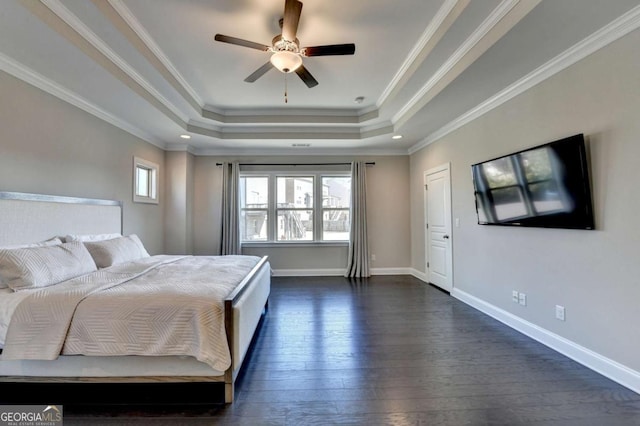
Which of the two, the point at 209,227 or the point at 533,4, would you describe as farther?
the point at 209,227

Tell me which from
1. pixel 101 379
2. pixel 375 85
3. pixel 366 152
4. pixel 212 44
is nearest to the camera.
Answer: pixel 101 379


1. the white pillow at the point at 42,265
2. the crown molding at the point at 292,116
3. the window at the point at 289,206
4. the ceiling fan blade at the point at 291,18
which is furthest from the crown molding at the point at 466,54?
the white pillow at the point at 42,265

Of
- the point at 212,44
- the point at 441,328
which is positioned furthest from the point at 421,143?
the point at 212,44

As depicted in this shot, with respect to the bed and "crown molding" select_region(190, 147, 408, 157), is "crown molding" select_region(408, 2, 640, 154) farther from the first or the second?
the bed

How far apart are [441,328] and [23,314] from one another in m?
3.55

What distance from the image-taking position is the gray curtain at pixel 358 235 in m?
5.76

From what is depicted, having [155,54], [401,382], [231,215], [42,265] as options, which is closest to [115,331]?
[42,265]

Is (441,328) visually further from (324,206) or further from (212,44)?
(212,44)

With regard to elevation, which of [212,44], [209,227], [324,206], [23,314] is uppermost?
[212,44]

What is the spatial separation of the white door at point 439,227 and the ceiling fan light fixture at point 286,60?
3084 mm

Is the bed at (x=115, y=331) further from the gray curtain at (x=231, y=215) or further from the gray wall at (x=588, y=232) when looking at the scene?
the gray curtain at (x=231, y=215)

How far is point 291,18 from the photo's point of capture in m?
2.20

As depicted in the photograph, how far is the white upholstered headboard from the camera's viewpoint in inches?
98.7

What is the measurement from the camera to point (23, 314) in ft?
5.98
